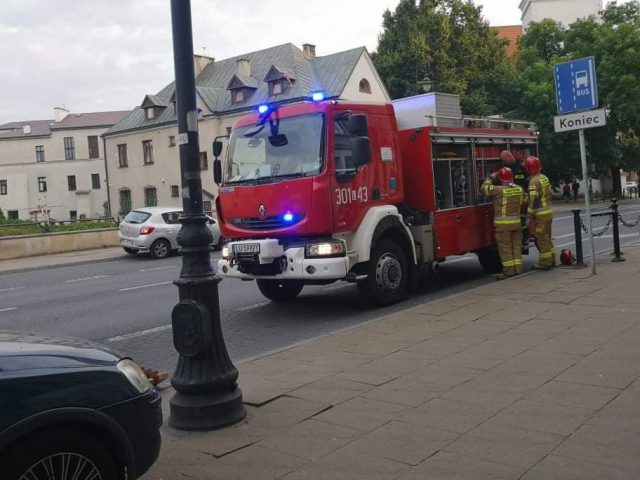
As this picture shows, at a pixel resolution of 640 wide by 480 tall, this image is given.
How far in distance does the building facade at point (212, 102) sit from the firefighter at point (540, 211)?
32.1 m

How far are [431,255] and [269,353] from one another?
4059 millimetres

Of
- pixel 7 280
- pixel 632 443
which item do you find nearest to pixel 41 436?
pixel 632 443

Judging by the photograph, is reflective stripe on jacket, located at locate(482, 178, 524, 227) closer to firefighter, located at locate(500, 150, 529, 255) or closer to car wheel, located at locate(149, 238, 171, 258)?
firefighter, located at locate(500, 150, 529, 255)

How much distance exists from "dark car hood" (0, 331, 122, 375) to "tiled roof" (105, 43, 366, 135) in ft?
138

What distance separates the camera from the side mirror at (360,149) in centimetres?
854

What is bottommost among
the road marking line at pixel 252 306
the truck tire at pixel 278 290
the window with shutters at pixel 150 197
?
the road marking line at pixel 252 306

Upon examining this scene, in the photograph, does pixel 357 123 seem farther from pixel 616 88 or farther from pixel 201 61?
pixel 201 61

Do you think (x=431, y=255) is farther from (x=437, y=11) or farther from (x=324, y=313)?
(x=437, y=11)

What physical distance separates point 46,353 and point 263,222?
575cm

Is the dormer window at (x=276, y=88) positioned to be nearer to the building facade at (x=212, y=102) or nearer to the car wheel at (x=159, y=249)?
the building facade at (x=212, y=102)

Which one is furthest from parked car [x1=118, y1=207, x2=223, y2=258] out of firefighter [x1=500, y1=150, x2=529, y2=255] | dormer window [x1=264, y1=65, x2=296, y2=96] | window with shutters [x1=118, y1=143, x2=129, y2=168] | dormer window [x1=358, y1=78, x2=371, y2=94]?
window with shutters [x1=118, y1=143, x2=129, y2=168]

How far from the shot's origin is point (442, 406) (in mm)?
4930

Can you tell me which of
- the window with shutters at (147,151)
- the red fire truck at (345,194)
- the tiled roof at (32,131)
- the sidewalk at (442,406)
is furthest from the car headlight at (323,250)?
the tiled roof at (32,131)

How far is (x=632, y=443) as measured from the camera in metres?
4.10
